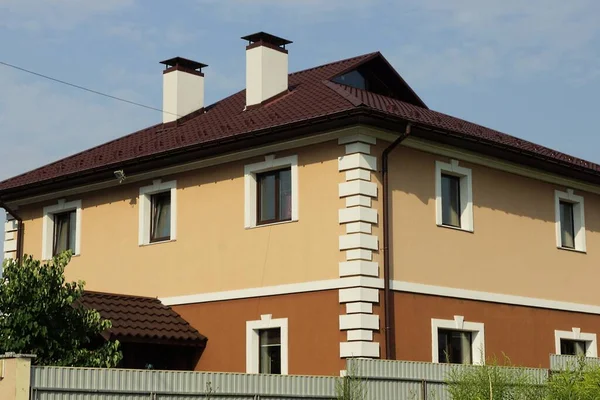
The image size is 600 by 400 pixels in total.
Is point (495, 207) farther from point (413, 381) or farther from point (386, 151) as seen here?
point (413, 381)

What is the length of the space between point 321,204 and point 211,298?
3065 millimetres

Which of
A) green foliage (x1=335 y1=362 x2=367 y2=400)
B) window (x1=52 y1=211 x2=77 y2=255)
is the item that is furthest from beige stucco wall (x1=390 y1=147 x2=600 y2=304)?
window (x1=52 y1=211 x2=77 y2=255)

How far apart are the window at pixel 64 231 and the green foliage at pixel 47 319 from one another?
591 cm

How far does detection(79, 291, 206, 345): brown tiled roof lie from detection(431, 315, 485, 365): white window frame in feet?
14.0

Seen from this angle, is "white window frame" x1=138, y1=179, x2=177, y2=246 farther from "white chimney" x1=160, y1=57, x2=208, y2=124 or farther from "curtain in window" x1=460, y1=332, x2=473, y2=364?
"curtain in window" x1=460, y1=332, x2=473, y2=364

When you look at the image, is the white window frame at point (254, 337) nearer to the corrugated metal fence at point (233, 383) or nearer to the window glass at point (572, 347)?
the corrugated metal fence at point (233, 383)

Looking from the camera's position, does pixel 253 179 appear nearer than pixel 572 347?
Yes

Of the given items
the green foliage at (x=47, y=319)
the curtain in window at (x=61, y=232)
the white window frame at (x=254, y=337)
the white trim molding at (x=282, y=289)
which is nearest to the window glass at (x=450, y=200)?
the white trim molding at (x=282, y=289)

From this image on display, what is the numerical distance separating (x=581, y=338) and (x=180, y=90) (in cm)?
1006

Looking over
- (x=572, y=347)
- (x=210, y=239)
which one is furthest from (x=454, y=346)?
(x=210, y=239)

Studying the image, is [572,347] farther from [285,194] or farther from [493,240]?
[285,194]

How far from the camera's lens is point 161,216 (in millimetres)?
22000

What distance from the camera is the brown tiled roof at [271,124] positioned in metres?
19.5

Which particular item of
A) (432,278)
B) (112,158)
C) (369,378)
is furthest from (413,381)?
(112,158)
